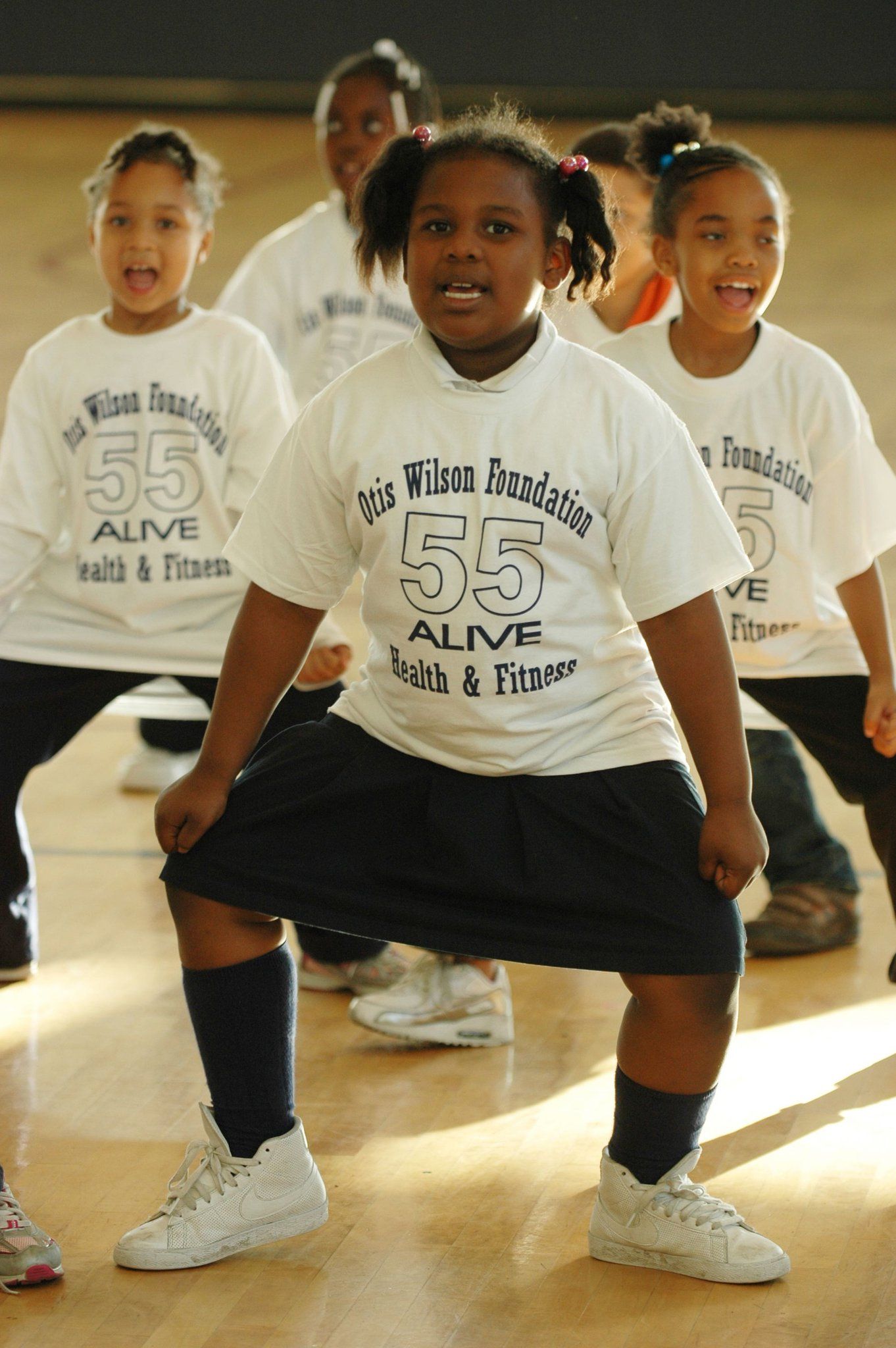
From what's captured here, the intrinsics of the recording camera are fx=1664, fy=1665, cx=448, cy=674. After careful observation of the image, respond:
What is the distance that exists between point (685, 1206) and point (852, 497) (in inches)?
43.1

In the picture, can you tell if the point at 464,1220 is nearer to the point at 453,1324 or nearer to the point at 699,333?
the point at 453,1324

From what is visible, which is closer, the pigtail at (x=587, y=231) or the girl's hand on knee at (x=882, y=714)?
the pigtail at (x=587, y=231)

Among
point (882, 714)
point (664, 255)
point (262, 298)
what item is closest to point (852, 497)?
point (882, 714)

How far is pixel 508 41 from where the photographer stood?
356 inches

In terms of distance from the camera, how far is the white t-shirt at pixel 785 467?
238 cm

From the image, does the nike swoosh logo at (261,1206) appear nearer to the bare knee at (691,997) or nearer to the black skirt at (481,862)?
the black skirt at (481,862)

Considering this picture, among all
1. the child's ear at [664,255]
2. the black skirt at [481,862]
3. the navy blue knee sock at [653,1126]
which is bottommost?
the navy blue knee sock at [653,1126]

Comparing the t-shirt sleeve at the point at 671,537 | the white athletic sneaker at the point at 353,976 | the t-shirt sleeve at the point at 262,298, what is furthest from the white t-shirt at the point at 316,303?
the t-shirt sleeve at the point at 671,537

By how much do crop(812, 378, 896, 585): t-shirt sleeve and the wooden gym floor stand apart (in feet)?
2.19

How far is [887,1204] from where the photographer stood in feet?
6.10

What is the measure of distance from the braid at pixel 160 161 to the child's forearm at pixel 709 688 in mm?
1336

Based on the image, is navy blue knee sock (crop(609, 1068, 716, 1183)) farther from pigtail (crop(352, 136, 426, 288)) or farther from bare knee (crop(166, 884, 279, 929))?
pigtail (crop(352, 136, 426, 288))

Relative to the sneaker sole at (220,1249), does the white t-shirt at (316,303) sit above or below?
above

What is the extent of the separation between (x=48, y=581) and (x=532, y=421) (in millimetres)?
1075
